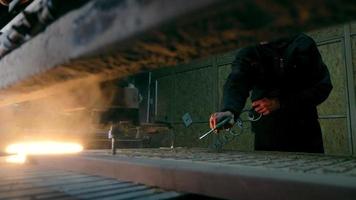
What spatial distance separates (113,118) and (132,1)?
41.5 inches

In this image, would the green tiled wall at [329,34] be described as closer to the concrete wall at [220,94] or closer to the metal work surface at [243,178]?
the concrete wall at [220,94]

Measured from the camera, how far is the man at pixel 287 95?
7.45ft

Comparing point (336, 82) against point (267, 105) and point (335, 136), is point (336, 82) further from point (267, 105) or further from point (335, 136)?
point (267, 105)

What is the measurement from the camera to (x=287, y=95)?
7.60ft

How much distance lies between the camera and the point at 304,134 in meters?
2.30

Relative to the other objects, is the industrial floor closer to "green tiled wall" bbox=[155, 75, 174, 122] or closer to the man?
the man

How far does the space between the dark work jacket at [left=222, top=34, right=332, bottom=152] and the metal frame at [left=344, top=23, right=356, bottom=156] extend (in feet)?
5.37

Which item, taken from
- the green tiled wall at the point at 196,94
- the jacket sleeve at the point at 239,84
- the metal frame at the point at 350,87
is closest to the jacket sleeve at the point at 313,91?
the jacket sleeve at the point at 239,84

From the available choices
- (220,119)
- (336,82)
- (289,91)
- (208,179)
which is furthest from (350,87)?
(208,179)

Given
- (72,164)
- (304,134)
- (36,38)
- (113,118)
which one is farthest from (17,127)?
(36,38)

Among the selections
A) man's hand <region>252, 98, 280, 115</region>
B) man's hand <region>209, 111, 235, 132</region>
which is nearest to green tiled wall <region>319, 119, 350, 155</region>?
man's hand <region>252, 98, 280, 115</region>

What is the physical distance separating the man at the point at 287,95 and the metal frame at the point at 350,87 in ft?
5.41

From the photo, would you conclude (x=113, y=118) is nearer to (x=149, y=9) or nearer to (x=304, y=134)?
(x=149, y=9)

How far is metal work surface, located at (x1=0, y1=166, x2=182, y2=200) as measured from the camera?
3.60 feet
